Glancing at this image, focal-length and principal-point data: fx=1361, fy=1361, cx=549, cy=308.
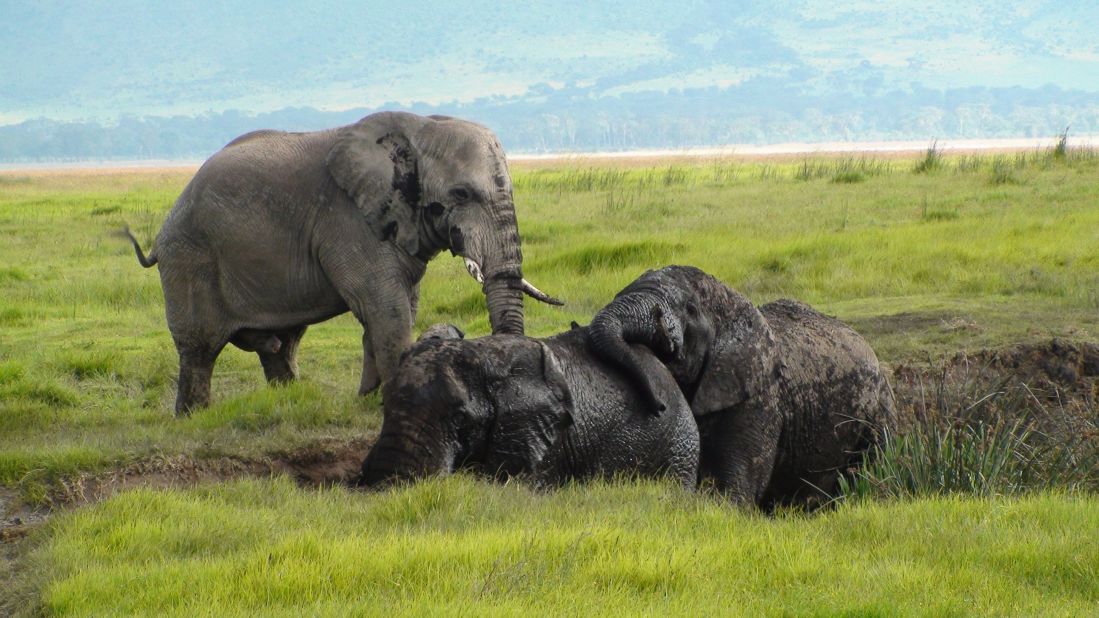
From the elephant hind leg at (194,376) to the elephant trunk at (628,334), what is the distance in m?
4.02

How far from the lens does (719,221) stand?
20.5 m

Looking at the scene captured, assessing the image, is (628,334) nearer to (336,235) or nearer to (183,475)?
(183,475)

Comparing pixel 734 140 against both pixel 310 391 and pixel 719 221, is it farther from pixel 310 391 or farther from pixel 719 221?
pixel 310 391

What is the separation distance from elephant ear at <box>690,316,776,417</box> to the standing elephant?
1.72 metres

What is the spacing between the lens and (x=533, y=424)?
256 inches

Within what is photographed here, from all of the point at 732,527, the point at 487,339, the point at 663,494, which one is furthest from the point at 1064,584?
the point at 487,339

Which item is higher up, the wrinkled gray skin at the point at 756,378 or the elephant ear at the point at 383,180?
the elephant ear at the point at 383,180

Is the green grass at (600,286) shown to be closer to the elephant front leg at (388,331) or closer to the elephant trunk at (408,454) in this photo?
the elephant front leg at (388,331)

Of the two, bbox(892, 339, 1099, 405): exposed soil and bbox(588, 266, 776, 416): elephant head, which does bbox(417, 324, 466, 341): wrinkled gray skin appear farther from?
bbox(892, 339, 1099, 405): exposed soil

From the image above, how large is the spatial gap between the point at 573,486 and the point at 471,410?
0.60 meters

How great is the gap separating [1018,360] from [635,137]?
18530 cm

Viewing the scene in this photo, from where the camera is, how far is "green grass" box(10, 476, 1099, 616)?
4.55m

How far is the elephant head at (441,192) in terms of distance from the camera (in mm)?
8758

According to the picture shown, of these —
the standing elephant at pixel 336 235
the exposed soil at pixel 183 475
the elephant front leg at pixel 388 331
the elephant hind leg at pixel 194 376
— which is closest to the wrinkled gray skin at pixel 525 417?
the exposed soil at pixel 183 475
